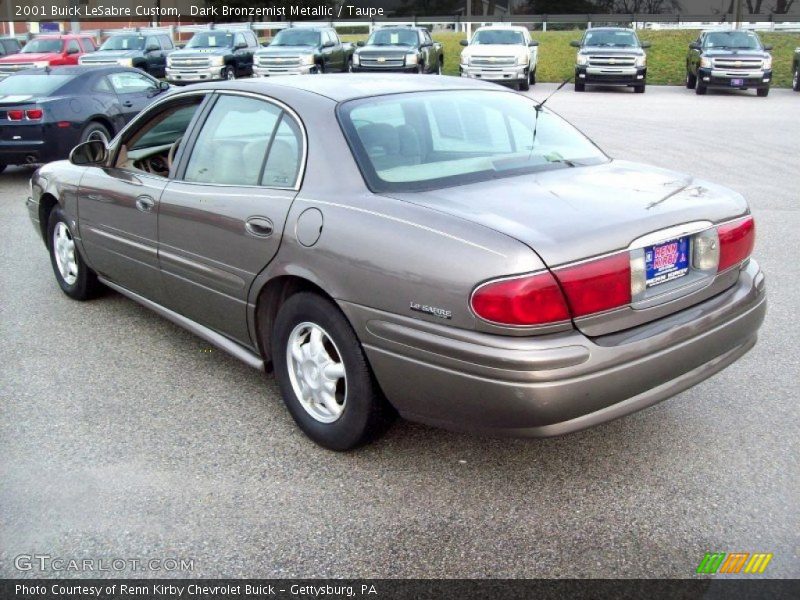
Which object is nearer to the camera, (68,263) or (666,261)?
(666,261)

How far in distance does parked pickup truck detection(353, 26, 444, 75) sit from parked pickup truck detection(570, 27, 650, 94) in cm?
470

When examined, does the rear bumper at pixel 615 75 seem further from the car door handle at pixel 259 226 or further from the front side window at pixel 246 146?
the car door handle at pixel 259 226

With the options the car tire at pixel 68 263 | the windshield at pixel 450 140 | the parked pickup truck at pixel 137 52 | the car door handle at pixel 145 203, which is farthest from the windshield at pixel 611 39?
the car door handle at pixel 145 203

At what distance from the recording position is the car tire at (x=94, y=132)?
11.6 m

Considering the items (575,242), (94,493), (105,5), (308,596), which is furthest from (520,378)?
(105,5)

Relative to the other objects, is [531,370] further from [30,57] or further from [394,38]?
[30,57]

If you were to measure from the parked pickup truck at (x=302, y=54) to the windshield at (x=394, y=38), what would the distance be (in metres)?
1.21

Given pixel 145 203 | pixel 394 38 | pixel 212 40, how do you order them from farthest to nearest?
1. pixel 212 40
2. pixel 394 38
3. pixel 145 203

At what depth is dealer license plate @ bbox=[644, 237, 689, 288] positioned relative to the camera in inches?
126

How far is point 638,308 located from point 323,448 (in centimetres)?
150

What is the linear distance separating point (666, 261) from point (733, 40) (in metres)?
23.1

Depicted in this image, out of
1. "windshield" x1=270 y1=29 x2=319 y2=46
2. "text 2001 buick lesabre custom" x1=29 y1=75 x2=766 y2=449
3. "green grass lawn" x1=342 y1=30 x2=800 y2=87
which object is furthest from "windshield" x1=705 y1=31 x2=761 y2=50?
"text 2001 buick lesabre custom" x1=29 y1=75 x2=766 y2=449

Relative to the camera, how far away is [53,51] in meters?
26.1

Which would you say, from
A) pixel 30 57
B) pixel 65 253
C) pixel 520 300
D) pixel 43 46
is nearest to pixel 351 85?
pixel 520 300
